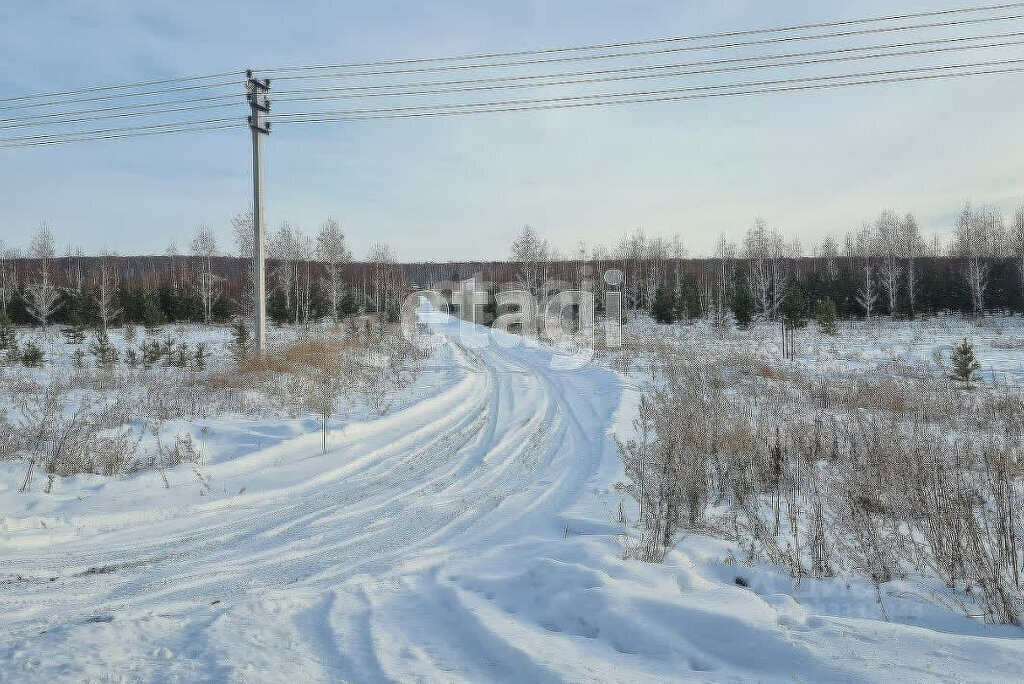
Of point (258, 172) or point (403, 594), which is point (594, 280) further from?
point (403, 594)

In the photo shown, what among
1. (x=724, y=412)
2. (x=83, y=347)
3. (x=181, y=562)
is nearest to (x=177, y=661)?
(x=181, y=562)

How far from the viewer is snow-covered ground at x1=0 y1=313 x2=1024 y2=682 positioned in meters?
2.46

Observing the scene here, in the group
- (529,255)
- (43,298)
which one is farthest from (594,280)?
(43,298)

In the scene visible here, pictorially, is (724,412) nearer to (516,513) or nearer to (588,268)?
(516,513)

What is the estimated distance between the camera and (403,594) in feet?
10.8

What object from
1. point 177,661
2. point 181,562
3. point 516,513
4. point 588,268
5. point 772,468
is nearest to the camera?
point 177,661

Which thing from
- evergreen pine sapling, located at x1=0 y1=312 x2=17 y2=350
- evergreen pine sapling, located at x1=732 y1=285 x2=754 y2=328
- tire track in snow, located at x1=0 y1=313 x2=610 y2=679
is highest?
evergreen pine sapling, located at x1=732 y1=285 x2=754 y2=328

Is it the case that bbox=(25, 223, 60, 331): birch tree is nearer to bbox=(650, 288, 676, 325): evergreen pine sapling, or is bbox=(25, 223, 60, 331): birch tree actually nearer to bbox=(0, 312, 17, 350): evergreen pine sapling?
bbox=(0, 312, 17, 350): evergreen pine sapling

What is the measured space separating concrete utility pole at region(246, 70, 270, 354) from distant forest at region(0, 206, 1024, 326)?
1187 cm

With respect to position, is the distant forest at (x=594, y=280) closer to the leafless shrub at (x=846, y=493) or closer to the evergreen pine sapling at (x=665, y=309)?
the evergreen pine sapling at (x=665, y=309)

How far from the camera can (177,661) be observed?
2512mm

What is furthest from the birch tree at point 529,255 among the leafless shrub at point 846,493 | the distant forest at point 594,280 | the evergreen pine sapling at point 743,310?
the leafless shrub at point 846,493

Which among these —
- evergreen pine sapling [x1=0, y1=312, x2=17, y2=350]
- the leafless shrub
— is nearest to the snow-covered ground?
the leafless shrub

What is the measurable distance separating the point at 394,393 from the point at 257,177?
6.39m
